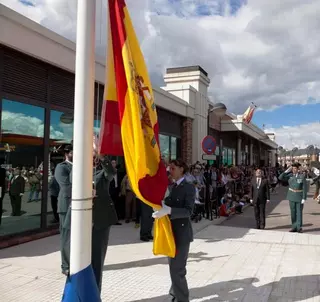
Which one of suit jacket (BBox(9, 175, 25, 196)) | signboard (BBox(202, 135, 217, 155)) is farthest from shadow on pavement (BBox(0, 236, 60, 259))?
signboard (BBox(202, 135, 217, 155))

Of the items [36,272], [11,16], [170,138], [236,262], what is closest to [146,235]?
[236,262]

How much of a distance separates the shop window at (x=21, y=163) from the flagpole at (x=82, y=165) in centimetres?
432

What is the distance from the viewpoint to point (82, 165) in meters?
3.28

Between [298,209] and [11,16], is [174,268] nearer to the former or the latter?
[11,16]

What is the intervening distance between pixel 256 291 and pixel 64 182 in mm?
2936

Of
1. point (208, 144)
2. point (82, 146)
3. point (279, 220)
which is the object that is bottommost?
point (279, 220)

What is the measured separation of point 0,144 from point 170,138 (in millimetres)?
8013

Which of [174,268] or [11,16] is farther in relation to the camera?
[11,16]

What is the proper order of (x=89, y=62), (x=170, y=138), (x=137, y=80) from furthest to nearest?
1. (x=170, y=138)
2. (x=137, y=80)
3. (x=89, y=62)

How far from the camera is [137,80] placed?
3.65 m

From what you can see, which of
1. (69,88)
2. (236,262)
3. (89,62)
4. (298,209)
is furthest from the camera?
(298,209)

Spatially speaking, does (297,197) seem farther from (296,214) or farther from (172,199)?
(172,199)

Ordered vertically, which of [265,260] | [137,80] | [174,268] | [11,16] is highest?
[11,16]

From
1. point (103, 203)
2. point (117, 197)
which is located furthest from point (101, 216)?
point (117, 197)
